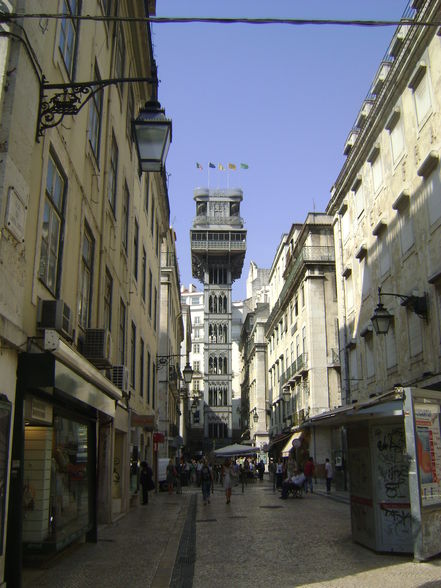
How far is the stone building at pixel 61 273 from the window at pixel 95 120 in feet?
0.11

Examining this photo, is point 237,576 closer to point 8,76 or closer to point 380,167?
point 8,76

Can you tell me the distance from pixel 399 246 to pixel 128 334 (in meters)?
9.01

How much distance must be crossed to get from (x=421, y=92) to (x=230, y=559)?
1446 centimetres

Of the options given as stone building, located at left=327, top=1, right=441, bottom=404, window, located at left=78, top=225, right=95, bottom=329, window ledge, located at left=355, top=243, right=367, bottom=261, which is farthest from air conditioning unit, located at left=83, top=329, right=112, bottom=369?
window ledge, located at left=355, top=243, right=367, bottom=261

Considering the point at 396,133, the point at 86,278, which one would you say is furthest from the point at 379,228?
the point at 86,278

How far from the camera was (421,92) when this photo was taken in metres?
18.1

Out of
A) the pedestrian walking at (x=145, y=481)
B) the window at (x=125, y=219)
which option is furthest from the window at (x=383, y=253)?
the pedestrian walking at (x=145, y=481)

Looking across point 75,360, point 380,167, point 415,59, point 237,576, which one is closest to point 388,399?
point 237,576

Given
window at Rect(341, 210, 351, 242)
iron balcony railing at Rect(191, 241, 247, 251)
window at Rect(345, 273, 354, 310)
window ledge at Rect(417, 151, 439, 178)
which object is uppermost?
iron balcony railing at Rect(191, 241, 247, 251)

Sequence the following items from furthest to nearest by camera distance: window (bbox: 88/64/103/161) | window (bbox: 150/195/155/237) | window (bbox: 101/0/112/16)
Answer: window (bbox: 150/195/155/237) → window (bbox: 101/0/112/16) → window (bbox: 88/64/103/161)

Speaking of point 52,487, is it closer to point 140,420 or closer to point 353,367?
point 140,420

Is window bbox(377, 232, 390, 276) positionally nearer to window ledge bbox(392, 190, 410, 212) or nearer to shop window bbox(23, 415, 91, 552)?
window ledge bbox(392, 190, 410, 212)

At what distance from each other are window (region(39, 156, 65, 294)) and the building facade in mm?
83915

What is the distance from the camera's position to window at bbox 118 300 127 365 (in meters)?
17.2
